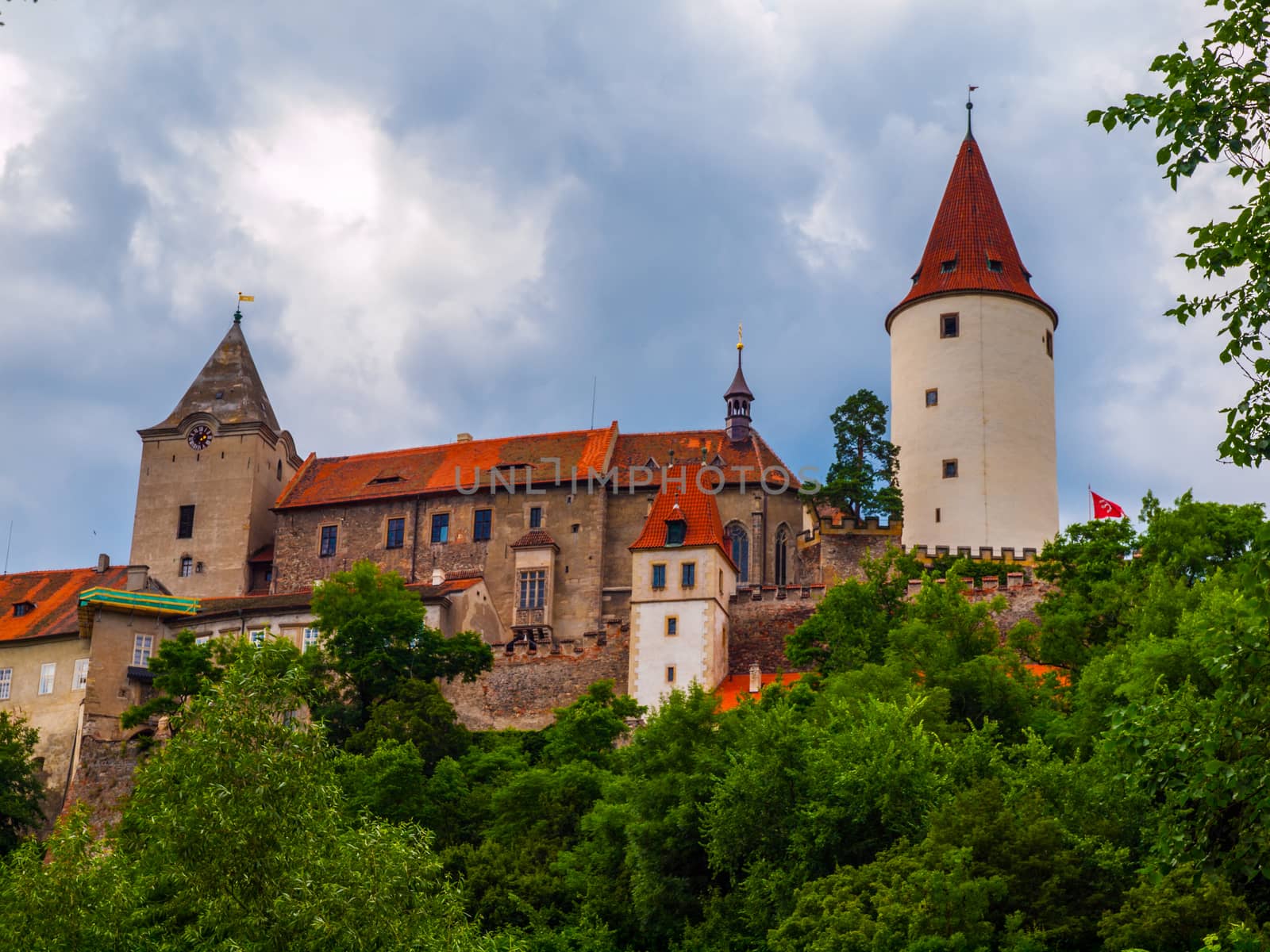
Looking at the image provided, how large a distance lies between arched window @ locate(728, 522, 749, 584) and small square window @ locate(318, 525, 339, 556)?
15.7m

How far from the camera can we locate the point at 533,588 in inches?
2525

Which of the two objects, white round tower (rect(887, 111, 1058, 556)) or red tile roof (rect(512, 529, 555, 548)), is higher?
white round tower (rect(887, 111, 1058, 556))

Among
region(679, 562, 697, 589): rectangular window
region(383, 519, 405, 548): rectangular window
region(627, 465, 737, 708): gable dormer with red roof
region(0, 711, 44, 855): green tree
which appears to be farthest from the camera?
region(383, 519, 405, 548): rectangular window

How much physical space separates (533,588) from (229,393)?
18.1 meters

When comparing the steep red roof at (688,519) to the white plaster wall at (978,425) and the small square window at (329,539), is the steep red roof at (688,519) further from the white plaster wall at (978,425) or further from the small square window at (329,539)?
the small square window at (329,539)

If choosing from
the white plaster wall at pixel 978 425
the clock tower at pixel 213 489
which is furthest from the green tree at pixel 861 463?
the clock tower at pixel 213 489

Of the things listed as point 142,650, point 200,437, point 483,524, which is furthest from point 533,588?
point 200,437

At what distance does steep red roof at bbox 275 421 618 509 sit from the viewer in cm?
6775

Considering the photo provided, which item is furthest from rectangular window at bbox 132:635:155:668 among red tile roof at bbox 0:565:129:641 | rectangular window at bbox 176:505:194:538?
rectangular window at bbox 176:505:194:538

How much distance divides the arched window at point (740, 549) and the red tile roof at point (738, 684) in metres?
8.67

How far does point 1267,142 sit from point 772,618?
41895 millimetres

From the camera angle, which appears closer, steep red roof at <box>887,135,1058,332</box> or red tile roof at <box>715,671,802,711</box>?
red tile roof at <box>715,671,802,711</box>

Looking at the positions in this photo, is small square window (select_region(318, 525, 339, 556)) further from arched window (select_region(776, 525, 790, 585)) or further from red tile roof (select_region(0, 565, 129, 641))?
arched window (select_region(776, 525, 790, 585))

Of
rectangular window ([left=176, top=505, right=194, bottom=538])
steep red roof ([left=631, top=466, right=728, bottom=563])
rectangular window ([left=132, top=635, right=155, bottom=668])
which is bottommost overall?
rectangular window ([left=132, top=635, right=155, bottom=668])
